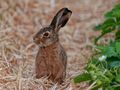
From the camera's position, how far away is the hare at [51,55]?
550 cm

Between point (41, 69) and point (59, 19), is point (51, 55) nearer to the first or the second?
point (41, 69)

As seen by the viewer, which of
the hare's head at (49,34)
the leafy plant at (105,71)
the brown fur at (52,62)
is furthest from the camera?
the brown fur at (52,62)

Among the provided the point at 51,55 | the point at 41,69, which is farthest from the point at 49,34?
the point at 41,69

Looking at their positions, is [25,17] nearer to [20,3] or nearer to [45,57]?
[20,3]

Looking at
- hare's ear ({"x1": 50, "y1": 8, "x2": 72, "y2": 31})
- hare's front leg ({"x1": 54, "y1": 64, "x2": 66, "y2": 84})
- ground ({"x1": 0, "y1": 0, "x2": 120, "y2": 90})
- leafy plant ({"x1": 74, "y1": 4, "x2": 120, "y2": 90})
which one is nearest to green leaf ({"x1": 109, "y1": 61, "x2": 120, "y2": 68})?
leafy plant ({"x1": 74, "y1": 4, "x2": 120, "y2": 90})

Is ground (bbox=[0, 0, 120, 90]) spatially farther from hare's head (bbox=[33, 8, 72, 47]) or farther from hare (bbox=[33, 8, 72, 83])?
hare's head (bbox=[33, 8, 72, 47])

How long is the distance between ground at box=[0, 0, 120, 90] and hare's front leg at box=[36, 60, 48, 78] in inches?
1.9

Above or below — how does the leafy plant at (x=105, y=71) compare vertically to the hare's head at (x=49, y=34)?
below

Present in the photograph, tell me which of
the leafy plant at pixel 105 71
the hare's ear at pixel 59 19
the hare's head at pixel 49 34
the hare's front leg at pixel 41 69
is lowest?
the leafy plant at pixel 105 71

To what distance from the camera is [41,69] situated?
563 centimetres

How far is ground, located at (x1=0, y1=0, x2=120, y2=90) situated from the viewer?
5.61m

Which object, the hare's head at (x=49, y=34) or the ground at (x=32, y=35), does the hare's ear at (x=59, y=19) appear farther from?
the ground at (x=32, y=35)

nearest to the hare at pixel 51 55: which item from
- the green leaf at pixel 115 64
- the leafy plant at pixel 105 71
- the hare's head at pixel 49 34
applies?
the hare's head at pixel 49 34

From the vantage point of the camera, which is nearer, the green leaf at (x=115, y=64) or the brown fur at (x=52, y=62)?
the green leaf at (x=115, y=64)
